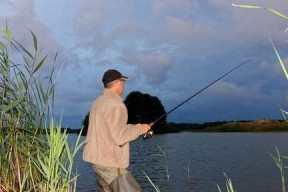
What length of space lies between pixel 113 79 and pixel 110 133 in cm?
71

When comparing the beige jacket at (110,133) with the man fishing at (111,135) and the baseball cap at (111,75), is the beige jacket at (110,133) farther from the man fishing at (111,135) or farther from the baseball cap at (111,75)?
the baseball cap at (111,75)

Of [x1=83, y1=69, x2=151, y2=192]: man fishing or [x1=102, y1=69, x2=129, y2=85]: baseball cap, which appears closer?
[x1=83, y1=69, x2=151, y2=192]: man fishing

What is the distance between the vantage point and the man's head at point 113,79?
21.0 feet

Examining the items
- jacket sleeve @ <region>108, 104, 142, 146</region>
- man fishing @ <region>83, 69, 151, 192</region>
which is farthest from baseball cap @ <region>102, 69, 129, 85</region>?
jacket sleeve @ <region>108, 104, 142, 146</region>

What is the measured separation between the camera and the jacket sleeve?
A: 6.14m

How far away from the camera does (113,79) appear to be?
21.0 ft

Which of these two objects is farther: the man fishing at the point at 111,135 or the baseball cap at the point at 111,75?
the baseball cap at the point at 111,75

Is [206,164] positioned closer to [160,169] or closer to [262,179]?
[160,169]

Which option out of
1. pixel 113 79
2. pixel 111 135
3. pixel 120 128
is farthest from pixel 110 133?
pixel 113 79

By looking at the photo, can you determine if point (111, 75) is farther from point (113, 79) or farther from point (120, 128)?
point (120, 128)

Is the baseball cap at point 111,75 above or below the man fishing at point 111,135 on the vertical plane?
above

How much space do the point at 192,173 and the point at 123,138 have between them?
1797 cm

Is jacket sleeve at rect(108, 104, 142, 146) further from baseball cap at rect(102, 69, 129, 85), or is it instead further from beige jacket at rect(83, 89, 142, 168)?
baseball cap at rect(102, 69, 129, 85)

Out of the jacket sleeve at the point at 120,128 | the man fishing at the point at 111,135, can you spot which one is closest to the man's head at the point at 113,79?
the man fishing at the point at 111,135
